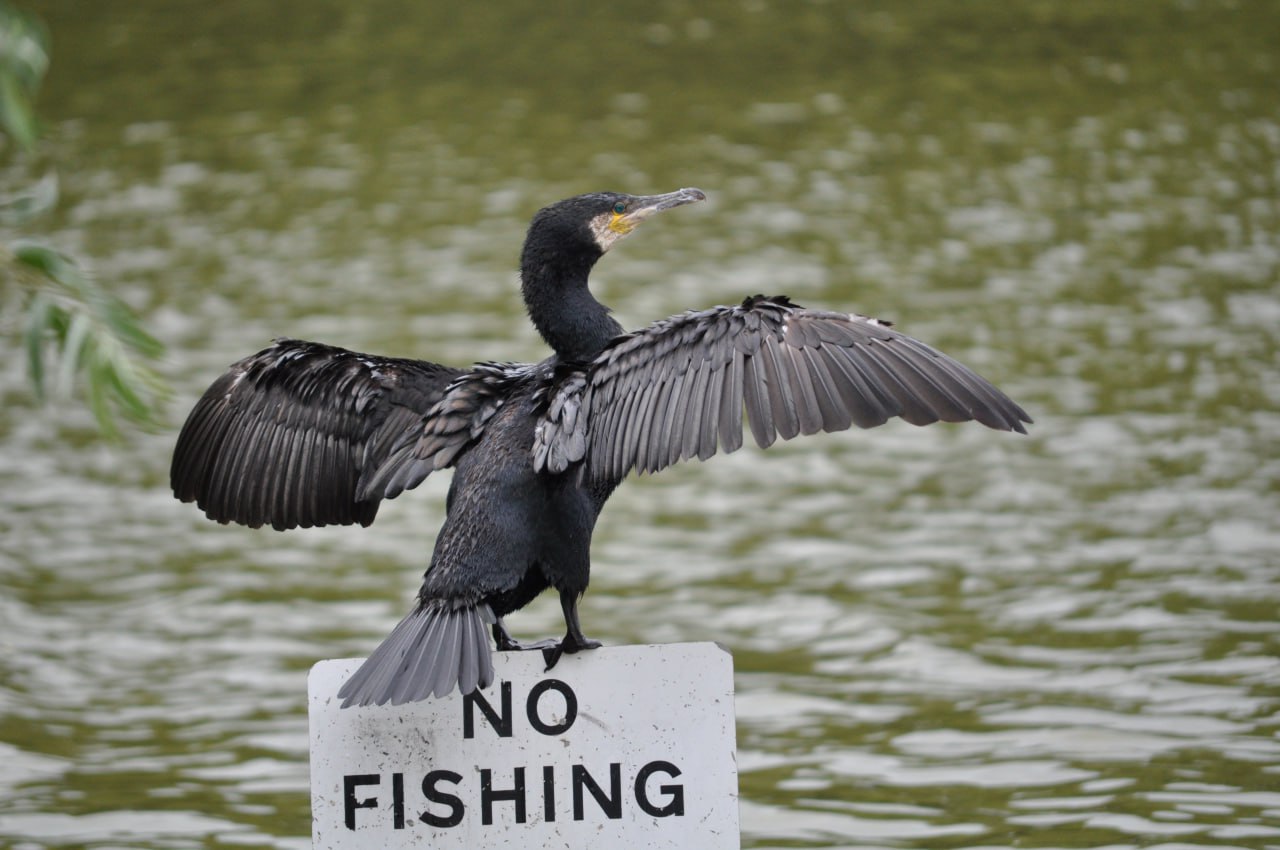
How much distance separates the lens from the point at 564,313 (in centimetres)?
354

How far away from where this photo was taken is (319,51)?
11.5 m

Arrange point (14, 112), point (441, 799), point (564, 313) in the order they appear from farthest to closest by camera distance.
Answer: point (564, 313) → point (441, 799) → point (14, 112)

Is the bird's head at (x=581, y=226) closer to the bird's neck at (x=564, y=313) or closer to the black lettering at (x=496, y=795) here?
the bird's neck at (x=564, y=313)

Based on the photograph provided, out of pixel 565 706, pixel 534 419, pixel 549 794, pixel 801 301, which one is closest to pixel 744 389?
pixel 534 419

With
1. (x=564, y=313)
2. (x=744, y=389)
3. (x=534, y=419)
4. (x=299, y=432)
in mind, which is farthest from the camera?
(x=299, y=432)

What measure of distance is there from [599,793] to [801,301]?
5.72 m

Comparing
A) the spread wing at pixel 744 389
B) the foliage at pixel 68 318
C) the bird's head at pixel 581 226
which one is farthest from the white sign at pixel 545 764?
the bird's head at pixel 581 226

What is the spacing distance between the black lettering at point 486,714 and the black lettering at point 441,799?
0.23 ft

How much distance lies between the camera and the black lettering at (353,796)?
2764 mm

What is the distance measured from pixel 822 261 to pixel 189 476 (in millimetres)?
5695

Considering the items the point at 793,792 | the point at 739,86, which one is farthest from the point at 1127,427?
the point at 739,86

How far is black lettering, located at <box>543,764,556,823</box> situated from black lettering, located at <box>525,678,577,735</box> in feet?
0.20

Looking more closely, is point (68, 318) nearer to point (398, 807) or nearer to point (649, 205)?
point (398, 807)

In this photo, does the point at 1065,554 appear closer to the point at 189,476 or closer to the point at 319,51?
the point at 189,476
